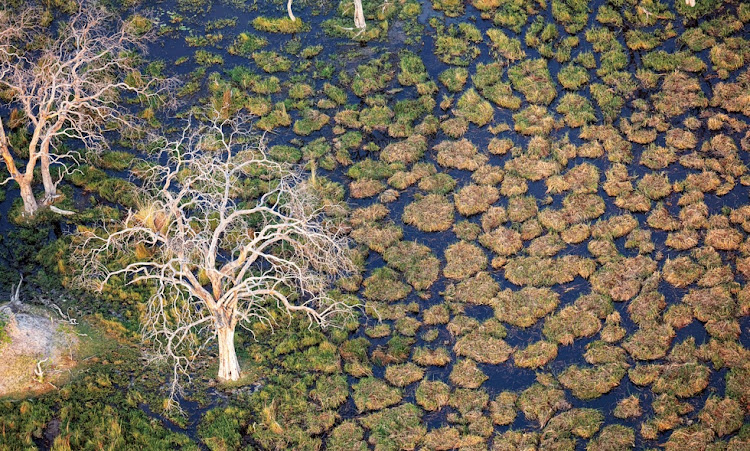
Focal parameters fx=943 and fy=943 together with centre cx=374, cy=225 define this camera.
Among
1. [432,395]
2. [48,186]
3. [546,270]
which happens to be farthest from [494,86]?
[48,186]

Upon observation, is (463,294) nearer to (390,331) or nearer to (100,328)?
(390,331)

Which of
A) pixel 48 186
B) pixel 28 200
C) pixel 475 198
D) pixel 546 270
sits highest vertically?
pixel 48 186

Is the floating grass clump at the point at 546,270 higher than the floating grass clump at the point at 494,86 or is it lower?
lower

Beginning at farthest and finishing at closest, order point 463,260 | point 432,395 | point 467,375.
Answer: point 463,260 → point 467,375 → point 432,395

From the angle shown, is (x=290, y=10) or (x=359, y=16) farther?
(x=290, y=10)

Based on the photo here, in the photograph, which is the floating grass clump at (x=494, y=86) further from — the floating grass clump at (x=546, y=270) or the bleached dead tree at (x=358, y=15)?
the floating grass clump at (x=546, y=270)

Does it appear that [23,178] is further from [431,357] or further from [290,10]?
[431,357]

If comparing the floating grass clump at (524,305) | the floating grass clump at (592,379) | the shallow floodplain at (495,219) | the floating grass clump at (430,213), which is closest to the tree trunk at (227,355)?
the shallow floodplain at (495,219)

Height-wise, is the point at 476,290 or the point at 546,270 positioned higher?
the point at 546,270
